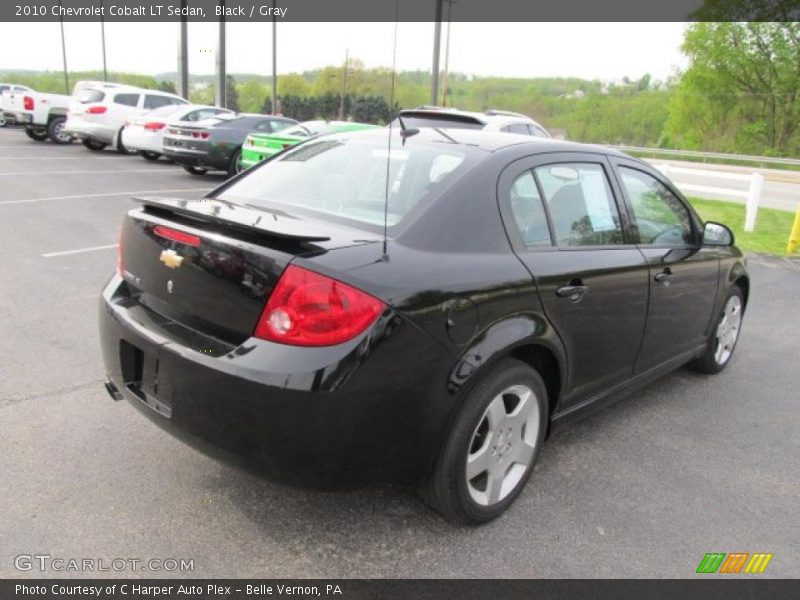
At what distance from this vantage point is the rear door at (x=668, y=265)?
144 inches

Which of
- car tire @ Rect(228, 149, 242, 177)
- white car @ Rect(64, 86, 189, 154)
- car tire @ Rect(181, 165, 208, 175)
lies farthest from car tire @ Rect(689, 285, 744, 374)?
white car @ Rect(64, 86, 189, 154)

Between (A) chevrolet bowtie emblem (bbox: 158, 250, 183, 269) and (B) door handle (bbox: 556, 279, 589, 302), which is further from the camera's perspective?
(B) door handle (bbox: 556, 279, 589, 302)

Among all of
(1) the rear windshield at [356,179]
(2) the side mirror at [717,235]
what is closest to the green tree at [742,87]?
(2) the side mirror at [717,235]

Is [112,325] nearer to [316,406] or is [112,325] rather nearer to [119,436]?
[119,436]

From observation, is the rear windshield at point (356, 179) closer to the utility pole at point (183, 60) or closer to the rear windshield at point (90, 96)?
the rear windshield at point (90, 96)

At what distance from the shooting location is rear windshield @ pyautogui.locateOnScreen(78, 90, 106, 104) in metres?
17.1

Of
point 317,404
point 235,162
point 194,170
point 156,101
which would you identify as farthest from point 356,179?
point 156,101

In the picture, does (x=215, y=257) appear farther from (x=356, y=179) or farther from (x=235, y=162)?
(x=235, y=162)

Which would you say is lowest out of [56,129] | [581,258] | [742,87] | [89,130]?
[56,129]

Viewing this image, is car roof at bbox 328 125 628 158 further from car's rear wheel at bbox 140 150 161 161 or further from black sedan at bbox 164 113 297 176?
car's rear wheel at bbox 140 150 161 161

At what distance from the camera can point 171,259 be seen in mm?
Result: 2611

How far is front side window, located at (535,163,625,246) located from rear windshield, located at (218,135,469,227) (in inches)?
19.4

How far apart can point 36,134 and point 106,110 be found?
5.34m

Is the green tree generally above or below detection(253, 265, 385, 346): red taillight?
above
